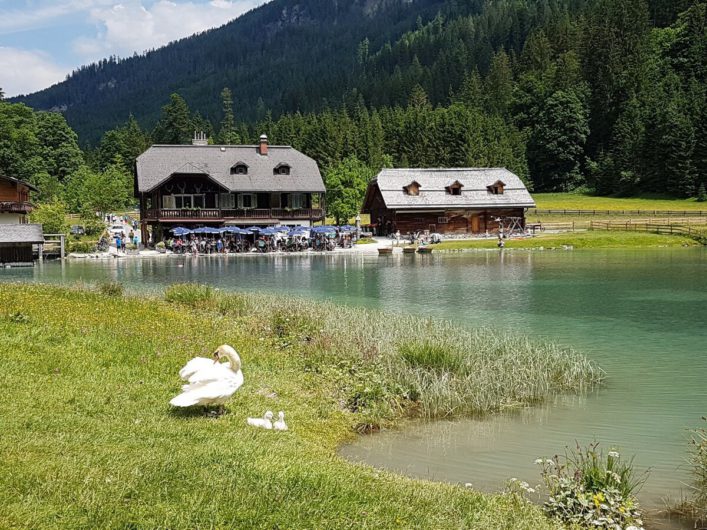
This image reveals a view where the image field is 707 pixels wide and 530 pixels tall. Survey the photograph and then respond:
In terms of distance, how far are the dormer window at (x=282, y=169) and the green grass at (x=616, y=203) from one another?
35.0 meters

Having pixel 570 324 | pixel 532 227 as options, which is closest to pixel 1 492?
pixel 570 324

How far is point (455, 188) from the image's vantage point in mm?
74812

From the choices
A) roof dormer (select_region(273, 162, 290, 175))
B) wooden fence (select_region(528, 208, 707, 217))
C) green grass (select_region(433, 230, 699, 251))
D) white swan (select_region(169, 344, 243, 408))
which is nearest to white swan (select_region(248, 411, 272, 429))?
white swan (select_region(169, 344, 243, 408))

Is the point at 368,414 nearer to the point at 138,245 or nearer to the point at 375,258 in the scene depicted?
the point at 375,258

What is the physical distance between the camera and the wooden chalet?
6550cm

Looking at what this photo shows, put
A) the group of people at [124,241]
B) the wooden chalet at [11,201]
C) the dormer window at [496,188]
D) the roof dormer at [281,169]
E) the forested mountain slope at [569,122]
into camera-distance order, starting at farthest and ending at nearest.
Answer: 1. the forested mountain slope at [569,122]
2. the dormer window at [496,188]
3. the roof dormer at [281,169]
4. the wooden chalet at [11,201]
5. the group of people at [124,241]

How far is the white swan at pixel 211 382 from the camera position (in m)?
9.44

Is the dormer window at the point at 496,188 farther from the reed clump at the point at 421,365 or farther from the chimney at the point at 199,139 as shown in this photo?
the reed clump at the point at 421,365

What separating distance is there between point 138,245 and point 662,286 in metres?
48.1

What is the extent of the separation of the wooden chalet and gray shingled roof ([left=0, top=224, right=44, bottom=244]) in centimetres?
1458

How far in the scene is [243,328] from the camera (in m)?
17.3

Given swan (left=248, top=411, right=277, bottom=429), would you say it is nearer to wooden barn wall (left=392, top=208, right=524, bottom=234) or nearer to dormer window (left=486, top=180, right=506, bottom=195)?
wooden barn wall (left=392, top=208, right=524, bottom=234)

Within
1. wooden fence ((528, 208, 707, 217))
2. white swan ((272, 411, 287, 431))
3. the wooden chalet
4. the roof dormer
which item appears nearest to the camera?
white swan ((272, 411, 287, 431))

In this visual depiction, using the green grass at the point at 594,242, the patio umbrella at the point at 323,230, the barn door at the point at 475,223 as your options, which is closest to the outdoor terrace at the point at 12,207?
the patio umbrella at the point at 323,230
